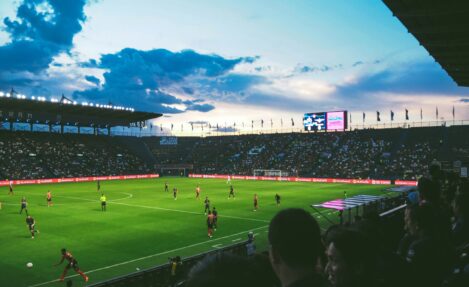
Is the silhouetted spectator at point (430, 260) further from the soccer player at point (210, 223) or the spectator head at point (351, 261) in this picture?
the soccer player at point (210, 223)

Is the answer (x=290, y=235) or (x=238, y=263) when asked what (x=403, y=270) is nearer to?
(x=290, y=235)

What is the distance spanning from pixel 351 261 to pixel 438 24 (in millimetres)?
12677

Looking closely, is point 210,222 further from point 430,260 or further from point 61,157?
point 61,157

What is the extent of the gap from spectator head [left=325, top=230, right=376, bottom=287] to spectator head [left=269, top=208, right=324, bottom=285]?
50cm

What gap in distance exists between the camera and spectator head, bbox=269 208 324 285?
9.67 feet

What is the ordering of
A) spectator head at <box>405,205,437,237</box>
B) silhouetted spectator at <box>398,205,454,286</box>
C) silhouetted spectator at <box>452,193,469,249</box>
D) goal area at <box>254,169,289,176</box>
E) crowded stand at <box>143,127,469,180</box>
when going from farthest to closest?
goal area at <box>254,169,289,176</box>, crowded stand at <box>143,127,469,180</box>, silhouetted spectator at <box>452,193,469,249</box>, spectator head at <box>405,205,437,237</box>, silhouetted spectator at <box>398,205,454,286</box>

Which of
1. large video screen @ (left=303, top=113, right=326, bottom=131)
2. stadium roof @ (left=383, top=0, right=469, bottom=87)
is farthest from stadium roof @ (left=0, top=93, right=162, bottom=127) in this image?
stadium roof @ (left=383, top=0, right=469, bottom=87)

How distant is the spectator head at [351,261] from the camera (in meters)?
3.41

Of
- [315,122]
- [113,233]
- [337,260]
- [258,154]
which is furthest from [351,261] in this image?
[258,154]

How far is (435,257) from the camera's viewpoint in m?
4.89

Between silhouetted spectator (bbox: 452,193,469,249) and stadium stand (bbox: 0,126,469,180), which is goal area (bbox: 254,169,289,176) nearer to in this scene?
stadium stand (bbox: 0,126,469,180)

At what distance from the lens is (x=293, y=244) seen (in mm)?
2977

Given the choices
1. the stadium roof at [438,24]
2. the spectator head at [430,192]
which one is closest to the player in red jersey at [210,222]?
the stadium roof at [438,24]

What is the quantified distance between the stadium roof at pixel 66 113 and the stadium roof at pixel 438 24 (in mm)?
76880
